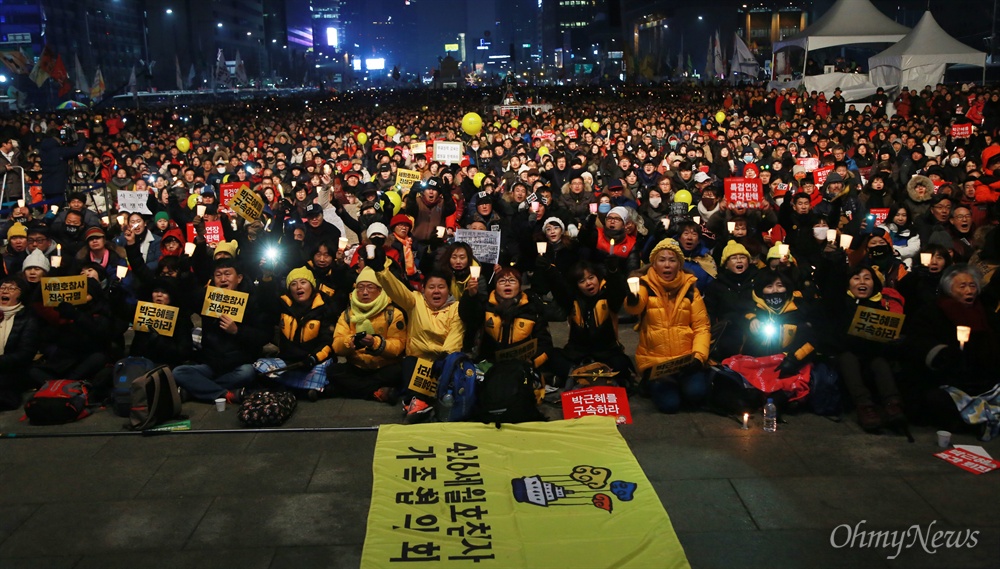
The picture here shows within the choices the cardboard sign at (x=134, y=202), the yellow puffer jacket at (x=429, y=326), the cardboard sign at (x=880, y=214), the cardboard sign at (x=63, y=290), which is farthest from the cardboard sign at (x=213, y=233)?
the cardboard sign at (x=880, y=214)

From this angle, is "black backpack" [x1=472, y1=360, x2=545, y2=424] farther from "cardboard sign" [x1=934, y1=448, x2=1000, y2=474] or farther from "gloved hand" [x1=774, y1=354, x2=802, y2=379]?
"cardboard sign" [x1=934, y1=448, x2=1000, y2=474]

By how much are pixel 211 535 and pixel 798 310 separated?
486 cm

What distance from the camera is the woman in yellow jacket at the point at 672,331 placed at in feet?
23.3

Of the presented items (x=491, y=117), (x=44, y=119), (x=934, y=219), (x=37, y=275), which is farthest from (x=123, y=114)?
(x=934, y=219)

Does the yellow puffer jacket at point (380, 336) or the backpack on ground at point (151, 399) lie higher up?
the yellow puffer jacket at point (380, 336)

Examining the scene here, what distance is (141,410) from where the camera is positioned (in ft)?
22.9

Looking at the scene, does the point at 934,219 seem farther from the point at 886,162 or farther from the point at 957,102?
the point at 957,102

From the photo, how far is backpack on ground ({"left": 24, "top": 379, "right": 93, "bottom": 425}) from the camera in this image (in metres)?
7.10

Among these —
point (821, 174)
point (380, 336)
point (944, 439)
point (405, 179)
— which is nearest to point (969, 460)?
point (944, 439)

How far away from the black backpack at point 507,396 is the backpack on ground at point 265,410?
1.61 m

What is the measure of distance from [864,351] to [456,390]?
3301 millimetres

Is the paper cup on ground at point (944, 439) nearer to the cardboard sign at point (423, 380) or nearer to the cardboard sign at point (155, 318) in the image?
the cardboard sign at point (423, 380)

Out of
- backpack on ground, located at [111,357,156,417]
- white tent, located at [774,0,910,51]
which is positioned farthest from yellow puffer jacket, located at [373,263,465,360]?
white tent, located at [774,0,910,51]

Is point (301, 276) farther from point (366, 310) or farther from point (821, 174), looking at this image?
point (821, 174)
